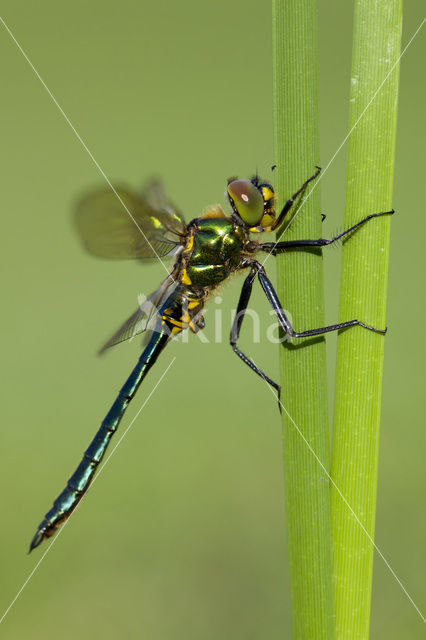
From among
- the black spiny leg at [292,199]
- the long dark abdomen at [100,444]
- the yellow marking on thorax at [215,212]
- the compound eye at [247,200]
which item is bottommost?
the long dark abdomen at [100,444]

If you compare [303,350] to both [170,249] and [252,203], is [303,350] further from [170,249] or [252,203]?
[170,249]

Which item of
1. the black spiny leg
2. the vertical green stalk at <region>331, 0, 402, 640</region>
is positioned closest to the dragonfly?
the black spiny leg

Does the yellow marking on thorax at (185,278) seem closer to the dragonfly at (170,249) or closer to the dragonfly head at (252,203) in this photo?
the dragonfly at (170,249)

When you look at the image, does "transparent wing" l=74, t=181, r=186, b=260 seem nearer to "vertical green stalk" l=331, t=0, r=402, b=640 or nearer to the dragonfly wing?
the dragonfly wing

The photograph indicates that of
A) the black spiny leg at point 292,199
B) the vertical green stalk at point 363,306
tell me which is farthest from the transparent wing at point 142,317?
the vertical green stalk at point 363,306

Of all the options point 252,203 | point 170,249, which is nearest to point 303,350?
point 252,203

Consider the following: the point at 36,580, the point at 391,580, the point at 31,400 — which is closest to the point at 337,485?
the point at 391,580
